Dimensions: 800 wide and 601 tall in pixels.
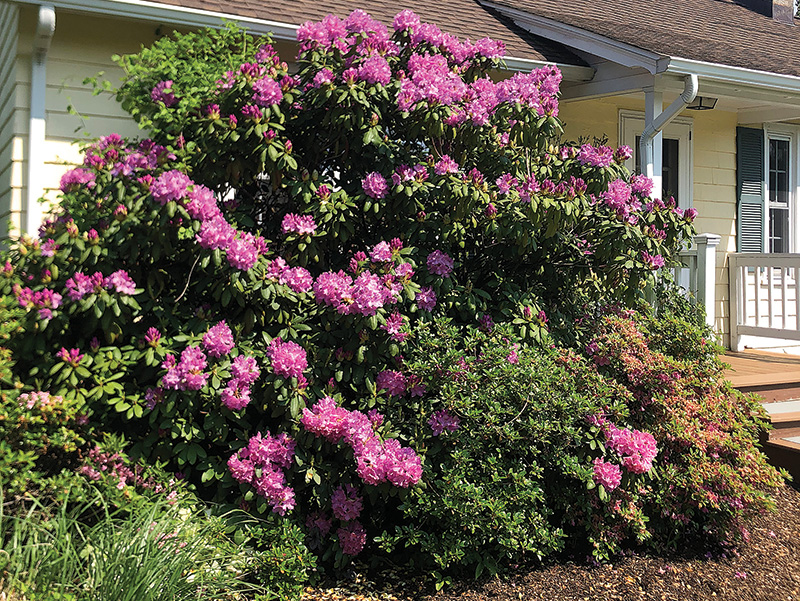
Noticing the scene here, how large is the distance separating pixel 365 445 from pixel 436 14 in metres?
5.77

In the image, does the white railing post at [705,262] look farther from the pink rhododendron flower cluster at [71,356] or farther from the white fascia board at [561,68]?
the pink rhododendron flower cluster at [71,356]

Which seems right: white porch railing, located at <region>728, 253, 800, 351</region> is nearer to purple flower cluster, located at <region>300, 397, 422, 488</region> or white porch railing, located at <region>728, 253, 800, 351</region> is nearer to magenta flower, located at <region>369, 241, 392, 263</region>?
magenta flower, located at <region>369, 241, 392, 263</region>

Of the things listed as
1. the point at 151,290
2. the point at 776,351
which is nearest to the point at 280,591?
the point at 151,290

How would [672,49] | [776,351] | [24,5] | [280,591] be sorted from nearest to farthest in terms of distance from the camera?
[280,591] < [24,5] < [672,49] < [776,351]

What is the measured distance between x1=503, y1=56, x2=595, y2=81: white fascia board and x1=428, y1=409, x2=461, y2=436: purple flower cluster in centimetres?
426

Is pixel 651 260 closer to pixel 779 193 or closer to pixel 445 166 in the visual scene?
pixel 445 166

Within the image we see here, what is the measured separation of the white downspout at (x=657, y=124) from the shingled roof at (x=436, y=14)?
1.10m

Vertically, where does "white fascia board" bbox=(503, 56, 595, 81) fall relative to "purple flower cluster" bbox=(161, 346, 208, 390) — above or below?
above

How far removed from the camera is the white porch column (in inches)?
297

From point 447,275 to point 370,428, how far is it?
1.06 meters

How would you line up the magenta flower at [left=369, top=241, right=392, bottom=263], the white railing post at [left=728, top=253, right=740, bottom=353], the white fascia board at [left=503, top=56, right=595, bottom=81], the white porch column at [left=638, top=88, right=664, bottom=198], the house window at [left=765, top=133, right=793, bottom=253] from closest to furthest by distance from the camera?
the magenta flower at [left=369, top=241, right=392, bottom=263] → the white fascia board at [left=503, top=56, right=595, bottom=81] → the white porch column at [left=638, top=88, right=664, bottom=198] → the white railing post at [left=728, top=253, right=740, bottom=353] → the house window at [left=765, top=133, right=793, bottom=253]

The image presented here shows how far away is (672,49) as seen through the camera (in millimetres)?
7293

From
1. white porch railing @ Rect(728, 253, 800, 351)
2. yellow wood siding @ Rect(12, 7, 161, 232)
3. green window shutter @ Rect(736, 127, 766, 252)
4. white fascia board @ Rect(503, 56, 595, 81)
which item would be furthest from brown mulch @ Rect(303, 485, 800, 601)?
green window shutter @ Rect(736, 127, 766, 252)

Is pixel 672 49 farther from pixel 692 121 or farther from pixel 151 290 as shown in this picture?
pixel 151 290
